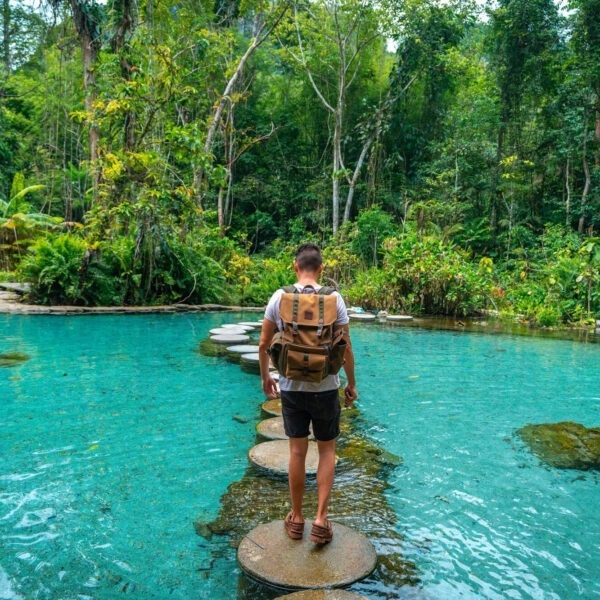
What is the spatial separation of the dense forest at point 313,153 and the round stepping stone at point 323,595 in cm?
936

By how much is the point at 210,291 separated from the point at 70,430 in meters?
8.56

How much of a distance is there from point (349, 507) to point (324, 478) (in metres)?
0.71

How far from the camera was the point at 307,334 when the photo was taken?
8.02 ft

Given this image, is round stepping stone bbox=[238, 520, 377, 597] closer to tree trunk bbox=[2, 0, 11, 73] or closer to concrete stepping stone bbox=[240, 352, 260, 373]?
concrete stepping stone bbox=[240, 352, 260, 373]

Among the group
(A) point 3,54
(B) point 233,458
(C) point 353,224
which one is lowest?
(B) point 233,458

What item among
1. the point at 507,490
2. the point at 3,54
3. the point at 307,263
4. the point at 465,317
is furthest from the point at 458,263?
the point at 3,54

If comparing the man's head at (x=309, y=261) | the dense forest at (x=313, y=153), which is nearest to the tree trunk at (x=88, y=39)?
the dense forest at (x=313, y=153)

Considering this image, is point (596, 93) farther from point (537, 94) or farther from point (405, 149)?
point (405, 149)

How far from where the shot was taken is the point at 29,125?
2477 centimetres

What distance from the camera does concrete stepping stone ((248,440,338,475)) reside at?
3.61 meters

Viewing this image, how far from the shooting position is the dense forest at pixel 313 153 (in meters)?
11.1

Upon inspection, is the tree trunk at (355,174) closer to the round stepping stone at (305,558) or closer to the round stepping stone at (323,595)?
the round stepping stone at (305,558)

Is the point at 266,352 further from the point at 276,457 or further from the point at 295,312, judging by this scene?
the point at 276,457

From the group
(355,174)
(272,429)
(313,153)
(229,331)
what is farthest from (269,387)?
(313,153)
